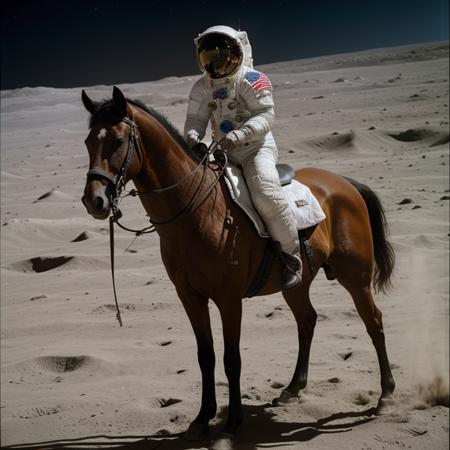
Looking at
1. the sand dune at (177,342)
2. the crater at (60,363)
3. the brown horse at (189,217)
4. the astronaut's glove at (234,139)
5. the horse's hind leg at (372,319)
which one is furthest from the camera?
the crater at (60,363)

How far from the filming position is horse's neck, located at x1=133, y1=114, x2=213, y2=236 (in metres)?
3.94

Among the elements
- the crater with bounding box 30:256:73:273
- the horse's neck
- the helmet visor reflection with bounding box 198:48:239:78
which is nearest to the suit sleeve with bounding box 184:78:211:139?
the helmet visor reflection with bounding box 198:48:239:78

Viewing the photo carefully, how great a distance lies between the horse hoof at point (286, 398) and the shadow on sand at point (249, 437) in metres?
0.19

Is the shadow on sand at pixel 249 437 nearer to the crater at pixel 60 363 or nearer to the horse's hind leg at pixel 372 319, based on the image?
the horse's hind leg at pixel 372 319

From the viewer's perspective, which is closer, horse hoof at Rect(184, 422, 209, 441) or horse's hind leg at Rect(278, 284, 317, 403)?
horse hoof at Rect(184, 422, 209, 441)

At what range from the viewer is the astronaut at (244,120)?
4195mm

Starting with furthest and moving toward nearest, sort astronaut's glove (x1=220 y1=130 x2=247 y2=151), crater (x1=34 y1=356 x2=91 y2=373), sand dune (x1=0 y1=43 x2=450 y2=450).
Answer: crater (x1=34 y1=356 x2=91 y2=373), sand dune (x1=0 y1=43 x2=450 y2=450), astronaut's glove (x1=220 y1=130 x2=247 y2=151)

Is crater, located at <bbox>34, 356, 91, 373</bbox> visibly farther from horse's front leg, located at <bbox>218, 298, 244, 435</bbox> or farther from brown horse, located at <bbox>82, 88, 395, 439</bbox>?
horse's front leg, located at <bbox>218, 298, 244, 435</bbox>

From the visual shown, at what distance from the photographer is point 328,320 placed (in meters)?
6.43

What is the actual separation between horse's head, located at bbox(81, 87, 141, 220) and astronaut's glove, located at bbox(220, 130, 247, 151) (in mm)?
615

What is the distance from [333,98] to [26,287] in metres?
20.6

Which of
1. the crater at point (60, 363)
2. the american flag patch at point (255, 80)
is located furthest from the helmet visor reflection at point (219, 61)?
the crater at point (60, 363)

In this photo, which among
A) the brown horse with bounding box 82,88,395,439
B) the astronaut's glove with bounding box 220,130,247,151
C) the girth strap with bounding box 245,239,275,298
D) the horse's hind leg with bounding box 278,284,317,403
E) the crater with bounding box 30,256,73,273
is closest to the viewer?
the brown horse with bounding box 82,88,395,439

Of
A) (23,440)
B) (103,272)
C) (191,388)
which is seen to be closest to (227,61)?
(191,388)
